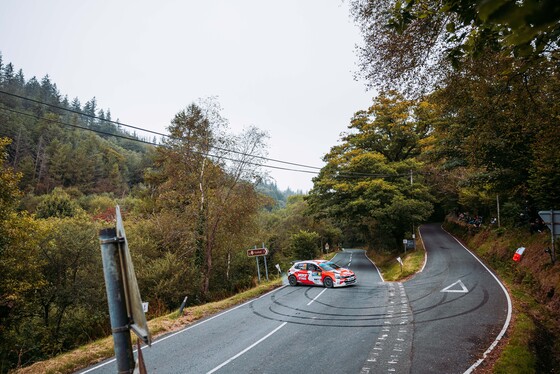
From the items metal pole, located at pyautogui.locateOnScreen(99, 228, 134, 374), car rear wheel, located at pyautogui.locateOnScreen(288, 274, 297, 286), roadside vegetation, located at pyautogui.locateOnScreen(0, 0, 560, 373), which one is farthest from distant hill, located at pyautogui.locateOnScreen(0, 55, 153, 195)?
metal pole, located at pyautogui.locateOnScreen(99, 228, 134, 374)

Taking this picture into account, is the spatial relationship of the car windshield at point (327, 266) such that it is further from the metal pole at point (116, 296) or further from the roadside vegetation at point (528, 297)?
the metal pole at point (116, 296)

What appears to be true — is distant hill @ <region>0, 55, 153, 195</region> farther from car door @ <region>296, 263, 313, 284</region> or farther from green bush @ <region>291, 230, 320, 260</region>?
car door @ <region>296, 263, 313, 284</region>

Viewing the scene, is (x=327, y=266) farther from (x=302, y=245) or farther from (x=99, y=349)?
(x=302, y=245)

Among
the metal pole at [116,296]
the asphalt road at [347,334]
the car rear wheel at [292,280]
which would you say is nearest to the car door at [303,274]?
the car rear wheel at [292,280]

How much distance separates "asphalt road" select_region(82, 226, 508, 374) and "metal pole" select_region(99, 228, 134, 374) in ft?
21.0

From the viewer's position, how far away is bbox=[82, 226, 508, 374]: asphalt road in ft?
25.8

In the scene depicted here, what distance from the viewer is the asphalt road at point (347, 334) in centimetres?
785

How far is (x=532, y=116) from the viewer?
24.8ft

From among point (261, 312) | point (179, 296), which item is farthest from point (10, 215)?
point (261, 312)

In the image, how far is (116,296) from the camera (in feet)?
6.97

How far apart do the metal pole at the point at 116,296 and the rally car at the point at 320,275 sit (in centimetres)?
1757

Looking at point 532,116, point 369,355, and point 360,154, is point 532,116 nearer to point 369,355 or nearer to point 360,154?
point 369,355

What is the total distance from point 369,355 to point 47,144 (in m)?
81.8

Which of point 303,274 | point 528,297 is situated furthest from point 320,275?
point 528,297
